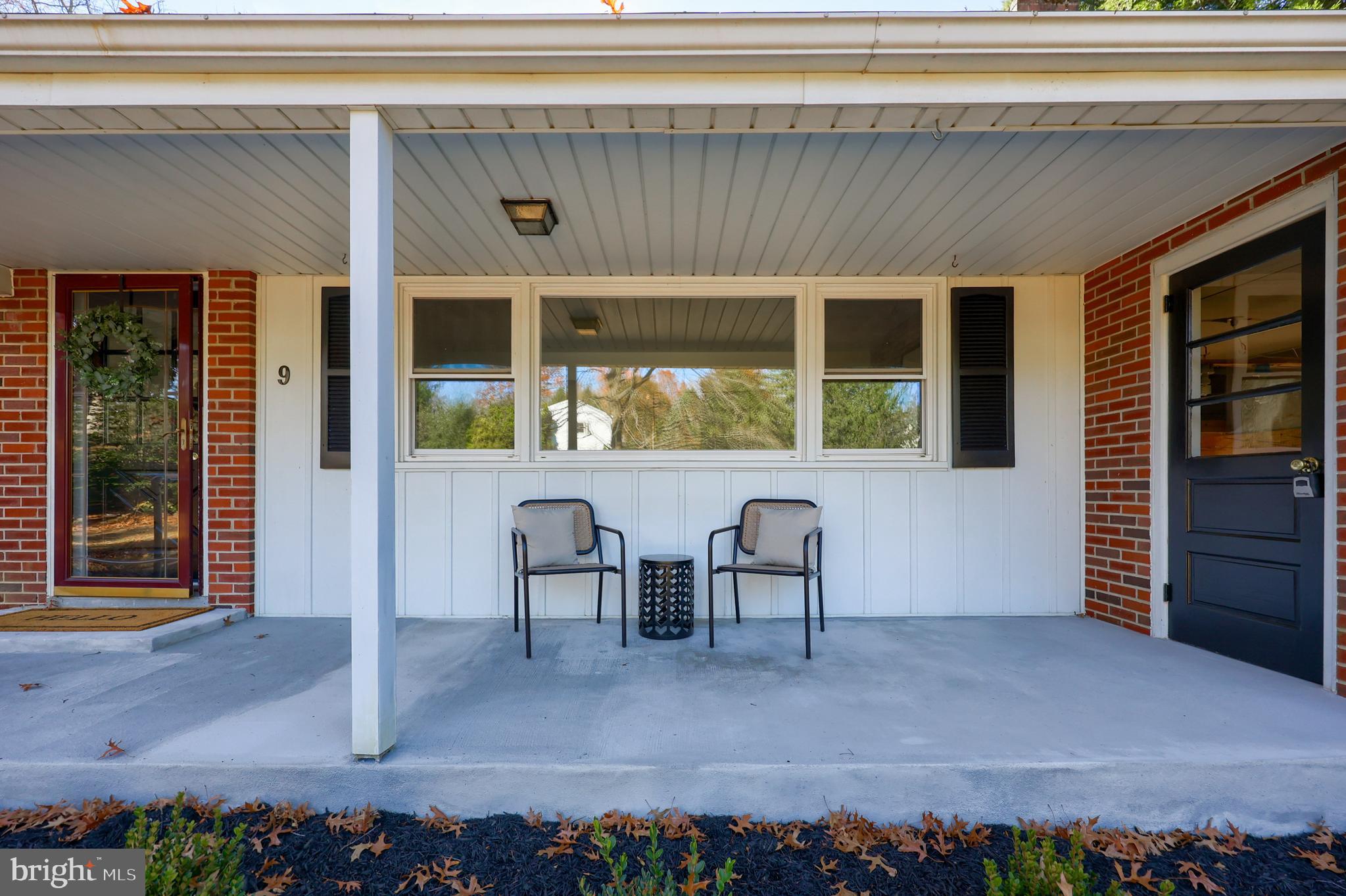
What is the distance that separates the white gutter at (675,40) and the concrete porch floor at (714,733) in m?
2.13

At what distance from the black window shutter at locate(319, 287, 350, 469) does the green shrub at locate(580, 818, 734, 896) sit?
9.88 ft

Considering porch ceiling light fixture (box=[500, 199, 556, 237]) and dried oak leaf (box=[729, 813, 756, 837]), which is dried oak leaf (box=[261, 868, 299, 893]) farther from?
porch ceiling light fixture (box=[500, 199, 556, 237])

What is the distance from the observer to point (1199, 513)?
3.07 m

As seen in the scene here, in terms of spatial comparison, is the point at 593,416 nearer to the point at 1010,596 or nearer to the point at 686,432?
the point at 686,432

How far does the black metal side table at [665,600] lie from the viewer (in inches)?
129

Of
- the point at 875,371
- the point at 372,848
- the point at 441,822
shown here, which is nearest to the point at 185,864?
the point at 372,848

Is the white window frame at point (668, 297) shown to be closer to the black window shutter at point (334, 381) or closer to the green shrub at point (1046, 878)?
the black window shutter at point (334, 381)

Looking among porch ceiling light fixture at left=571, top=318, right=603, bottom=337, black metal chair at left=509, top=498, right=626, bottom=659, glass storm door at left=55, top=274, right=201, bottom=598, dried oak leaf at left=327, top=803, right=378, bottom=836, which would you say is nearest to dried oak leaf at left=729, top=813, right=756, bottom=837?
dried oak leaf at left=327, top=803, right=378, bottom=836

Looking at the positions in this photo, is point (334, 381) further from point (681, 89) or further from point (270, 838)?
point (681, 89)

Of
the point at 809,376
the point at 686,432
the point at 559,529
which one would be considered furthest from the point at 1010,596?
the point at 559,529

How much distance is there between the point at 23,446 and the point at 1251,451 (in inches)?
260

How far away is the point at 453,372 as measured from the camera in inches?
153

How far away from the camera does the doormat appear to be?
3182mm

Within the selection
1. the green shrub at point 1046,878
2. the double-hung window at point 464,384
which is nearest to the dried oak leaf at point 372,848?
the green shrub at point 1046,878
